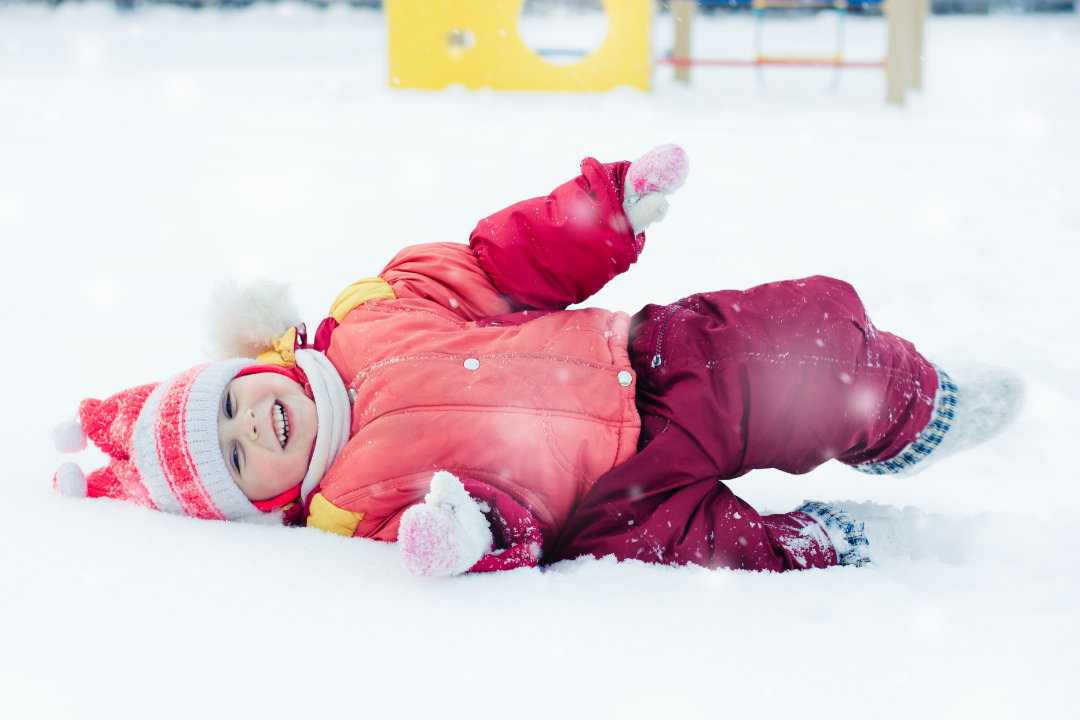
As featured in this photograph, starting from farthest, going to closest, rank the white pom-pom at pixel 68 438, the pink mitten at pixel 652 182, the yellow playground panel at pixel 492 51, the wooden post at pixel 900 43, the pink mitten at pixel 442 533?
the yellow playground panel at pixel 492 51 → the wooden post at pixel 900 43 → the pink mitten at pixel 652 182 → the white pom-pom at pixel 68 438 → the pink mitten at pixel 442 533

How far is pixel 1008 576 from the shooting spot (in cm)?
116

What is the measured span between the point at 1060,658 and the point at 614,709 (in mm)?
502

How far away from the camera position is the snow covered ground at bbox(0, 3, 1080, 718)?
34.8 inches

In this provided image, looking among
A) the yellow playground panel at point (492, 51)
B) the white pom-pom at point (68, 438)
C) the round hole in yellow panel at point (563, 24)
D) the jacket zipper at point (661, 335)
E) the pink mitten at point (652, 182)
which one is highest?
the round hole in yellow panel at point (563, 24)

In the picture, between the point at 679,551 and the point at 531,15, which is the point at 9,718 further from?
the point at 531,15

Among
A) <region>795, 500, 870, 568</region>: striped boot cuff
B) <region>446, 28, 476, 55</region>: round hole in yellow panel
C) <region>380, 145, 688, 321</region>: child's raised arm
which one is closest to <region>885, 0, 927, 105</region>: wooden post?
<region>446, 28, 476, 55</region>: round hole in yellow panel

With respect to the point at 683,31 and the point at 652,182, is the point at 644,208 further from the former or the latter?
the point at 683,31

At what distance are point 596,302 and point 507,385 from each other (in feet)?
3.08

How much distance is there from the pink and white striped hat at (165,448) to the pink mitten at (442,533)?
0.38 metres

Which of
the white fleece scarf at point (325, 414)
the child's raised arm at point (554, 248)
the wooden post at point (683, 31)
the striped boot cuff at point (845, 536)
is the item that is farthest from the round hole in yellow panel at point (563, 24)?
the striped boot cuff at point (845, 536)

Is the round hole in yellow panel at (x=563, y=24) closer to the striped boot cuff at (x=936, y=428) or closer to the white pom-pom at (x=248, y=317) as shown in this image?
the white pom-pom at (x=248, y=317)

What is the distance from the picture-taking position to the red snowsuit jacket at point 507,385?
1.30m

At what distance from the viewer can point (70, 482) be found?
1.33 metres

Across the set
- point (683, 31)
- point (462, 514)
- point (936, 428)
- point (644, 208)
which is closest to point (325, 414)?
point (462, 514)
